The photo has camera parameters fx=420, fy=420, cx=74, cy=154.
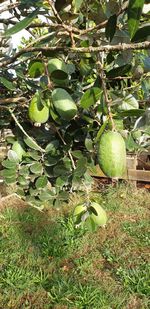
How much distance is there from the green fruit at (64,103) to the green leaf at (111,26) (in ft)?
0.55

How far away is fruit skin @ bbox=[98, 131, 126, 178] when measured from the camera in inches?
25.0

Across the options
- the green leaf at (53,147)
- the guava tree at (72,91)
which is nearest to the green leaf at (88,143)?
the guava tree at (72,91)

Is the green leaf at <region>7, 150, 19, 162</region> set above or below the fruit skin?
below

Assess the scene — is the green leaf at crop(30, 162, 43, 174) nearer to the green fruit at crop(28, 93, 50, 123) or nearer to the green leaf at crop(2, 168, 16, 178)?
the green leaf at crop(2, 168, 16, 178)

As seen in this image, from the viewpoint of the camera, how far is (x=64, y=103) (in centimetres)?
75

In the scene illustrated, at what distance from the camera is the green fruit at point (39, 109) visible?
2.69 feet

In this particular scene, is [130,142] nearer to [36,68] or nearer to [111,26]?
[36,68]

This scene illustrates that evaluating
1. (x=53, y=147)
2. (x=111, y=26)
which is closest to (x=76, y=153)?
(x=53, y=147)

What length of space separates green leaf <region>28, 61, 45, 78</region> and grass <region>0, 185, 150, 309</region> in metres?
1.55

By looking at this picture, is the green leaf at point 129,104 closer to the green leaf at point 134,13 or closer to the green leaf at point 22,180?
the green leaf at point 134,13

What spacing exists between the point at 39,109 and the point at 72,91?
0.08 meters

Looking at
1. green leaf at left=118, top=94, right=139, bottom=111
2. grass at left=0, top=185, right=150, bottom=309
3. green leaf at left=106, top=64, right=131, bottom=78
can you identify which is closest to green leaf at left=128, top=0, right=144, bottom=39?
green leaf at left=106, top=64, right=131, bottom=78

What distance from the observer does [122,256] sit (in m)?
3.36

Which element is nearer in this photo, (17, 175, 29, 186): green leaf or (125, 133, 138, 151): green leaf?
(125, 133, 138, 151): green leaf
